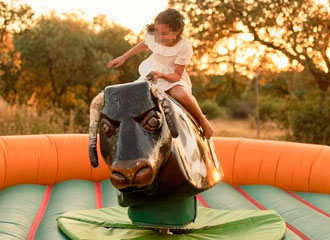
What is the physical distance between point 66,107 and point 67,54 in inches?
78.3

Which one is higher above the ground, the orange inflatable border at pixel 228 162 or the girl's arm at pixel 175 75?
the girl's arm at pixel 175 75

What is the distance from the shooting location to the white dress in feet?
11.8

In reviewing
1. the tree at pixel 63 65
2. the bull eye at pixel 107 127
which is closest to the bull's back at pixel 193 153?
the bull eye at pixel 107 127

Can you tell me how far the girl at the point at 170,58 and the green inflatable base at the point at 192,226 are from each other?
0.75m

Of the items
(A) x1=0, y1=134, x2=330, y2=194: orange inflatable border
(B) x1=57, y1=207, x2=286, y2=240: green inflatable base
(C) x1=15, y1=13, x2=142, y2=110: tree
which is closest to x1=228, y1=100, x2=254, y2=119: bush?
(C) x1=15, y1=13, x2=142, y2=110: tree

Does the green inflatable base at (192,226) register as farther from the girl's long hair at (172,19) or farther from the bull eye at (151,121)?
the girl's long hair at (172,19)

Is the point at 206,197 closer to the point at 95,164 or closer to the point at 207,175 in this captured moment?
the point at 207,175

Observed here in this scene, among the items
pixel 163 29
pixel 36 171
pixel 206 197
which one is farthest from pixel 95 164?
pixel 36 171

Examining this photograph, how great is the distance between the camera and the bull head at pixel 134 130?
271cm

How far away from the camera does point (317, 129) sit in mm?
10883

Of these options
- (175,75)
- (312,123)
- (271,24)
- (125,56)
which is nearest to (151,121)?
(175,75)

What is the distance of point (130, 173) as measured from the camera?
2.69m

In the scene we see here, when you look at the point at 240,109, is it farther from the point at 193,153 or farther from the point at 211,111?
the point at 193,153

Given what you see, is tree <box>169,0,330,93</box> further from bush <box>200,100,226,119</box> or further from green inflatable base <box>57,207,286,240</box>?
bush <box>200,100,226,119</box>
